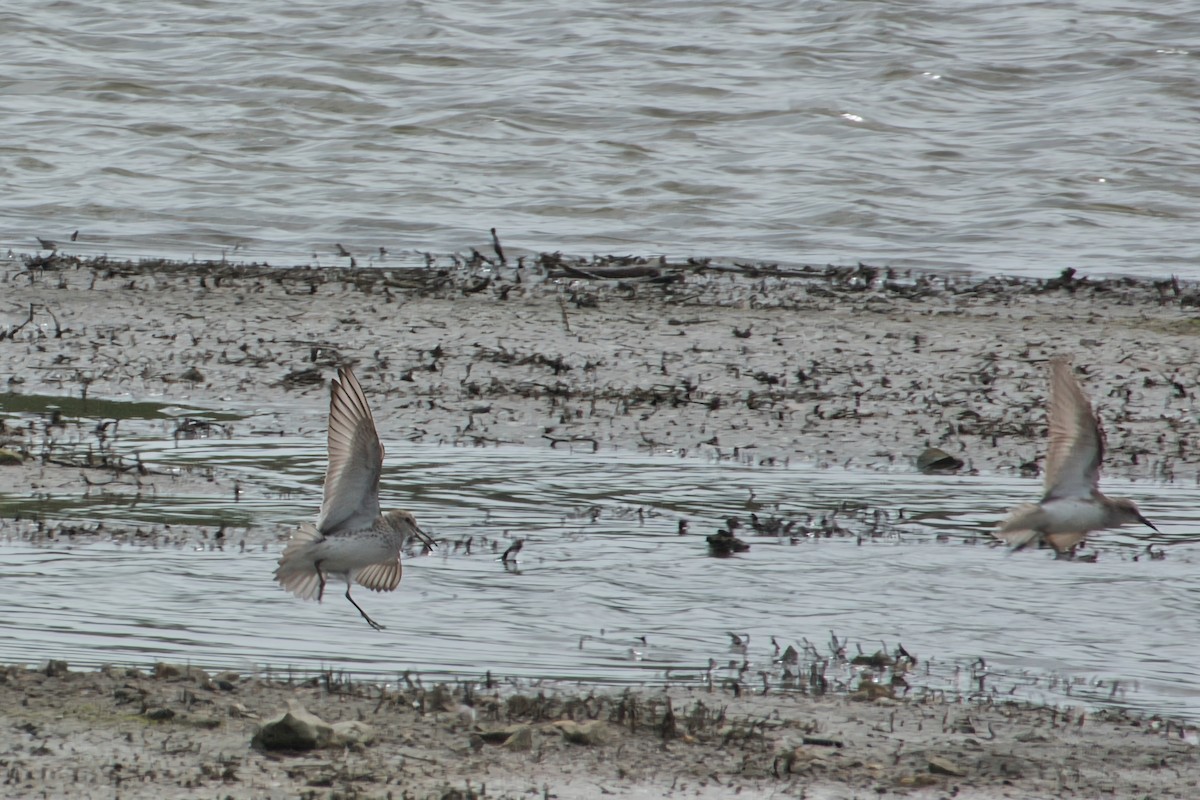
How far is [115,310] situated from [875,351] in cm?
647

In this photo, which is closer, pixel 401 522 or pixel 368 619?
pixel 401 522

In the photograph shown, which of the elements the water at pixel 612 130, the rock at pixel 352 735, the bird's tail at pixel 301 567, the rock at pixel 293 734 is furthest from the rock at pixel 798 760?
the water at pixel 612 130

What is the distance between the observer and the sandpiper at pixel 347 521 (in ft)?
22.7

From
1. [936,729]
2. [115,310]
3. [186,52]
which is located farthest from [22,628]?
[186,52]

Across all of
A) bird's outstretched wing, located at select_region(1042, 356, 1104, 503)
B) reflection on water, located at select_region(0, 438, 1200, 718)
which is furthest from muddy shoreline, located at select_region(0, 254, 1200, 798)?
bird's outstretched wing, located at select_region(1042, 356, 1104, 503)

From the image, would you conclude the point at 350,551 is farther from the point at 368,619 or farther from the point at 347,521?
the point at 368,619

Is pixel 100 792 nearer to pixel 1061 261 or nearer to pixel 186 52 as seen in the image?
pixel 1061 261

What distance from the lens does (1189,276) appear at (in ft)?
61.6

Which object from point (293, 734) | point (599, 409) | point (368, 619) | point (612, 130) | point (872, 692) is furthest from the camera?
point (612, 130)

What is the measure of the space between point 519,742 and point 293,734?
755 mm

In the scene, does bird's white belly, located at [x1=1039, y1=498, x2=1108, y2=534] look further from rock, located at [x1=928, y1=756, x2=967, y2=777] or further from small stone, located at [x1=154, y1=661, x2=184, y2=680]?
small stone, located at [x1=154, y1=661, x2=184, y2=680]

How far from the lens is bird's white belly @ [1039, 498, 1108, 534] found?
26.5 ft

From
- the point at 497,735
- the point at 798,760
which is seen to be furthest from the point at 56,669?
the point at 798,760

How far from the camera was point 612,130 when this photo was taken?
87.2 ft
